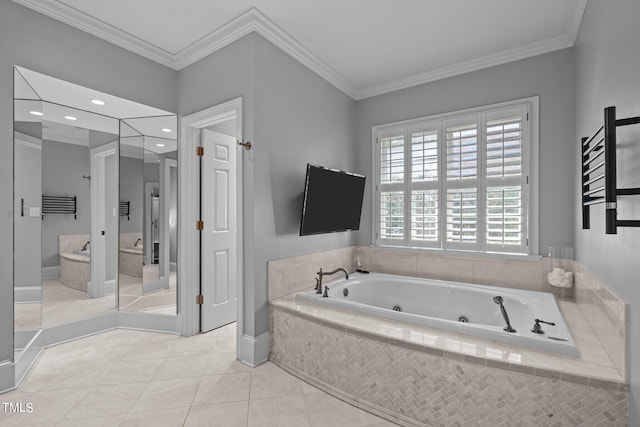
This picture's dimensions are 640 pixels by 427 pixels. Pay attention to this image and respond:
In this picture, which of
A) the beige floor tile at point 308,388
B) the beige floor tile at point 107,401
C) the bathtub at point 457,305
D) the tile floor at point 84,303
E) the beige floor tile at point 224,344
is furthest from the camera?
the beige floor tile at point 224,344

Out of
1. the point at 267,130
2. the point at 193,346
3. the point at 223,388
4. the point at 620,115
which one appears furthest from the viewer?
the point at 193,346

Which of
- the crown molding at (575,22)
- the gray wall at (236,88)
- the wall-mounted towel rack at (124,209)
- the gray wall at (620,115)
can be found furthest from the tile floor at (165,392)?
the crown molding at (575,22)

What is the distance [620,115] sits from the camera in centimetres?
138

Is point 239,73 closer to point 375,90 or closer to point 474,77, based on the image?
point 375,90

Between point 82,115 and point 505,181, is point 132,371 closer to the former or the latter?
point 82,115

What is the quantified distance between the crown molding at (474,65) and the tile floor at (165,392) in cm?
309

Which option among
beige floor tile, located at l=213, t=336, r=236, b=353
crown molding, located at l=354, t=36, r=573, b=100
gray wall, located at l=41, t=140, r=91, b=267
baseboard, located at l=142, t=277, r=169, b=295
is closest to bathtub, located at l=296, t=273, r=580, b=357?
beige floor tile, located at l=213, t=336, r=236, b=353

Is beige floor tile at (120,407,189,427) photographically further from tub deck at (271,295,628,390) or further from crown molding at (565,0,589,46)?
crown molding at (565,0,589,46)

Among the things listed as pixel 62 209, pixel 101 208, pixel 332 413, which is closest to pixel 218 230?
pixel 101 208

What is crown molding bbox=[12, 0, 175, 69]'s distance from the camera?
6.94 feet

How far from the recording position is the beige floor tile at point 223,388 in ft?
6.47

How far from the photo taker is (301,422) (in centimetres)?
175

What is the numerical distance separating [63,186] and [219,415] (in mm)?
2478

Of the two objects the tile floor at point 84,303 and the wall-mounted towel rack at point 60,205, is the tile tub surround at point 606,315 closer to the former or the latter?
the tile floor at point 84,303
